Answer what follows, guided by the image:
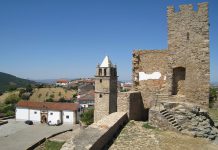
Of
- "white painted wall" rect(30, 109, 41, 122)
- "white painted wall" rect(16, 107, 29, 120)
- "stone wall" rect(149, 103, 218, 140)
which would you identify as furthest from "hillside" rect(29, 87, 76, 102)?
"stone wall" rect(149, 103, 218, 140)

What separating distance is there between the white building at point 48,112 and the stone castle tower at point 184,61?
34.7m

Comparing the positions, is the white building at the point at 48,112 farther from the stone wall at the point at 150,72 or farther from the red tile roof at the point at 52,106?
the stone wall at the point at 150,72

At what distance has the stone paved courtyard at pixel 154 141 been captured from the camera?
8613 mm

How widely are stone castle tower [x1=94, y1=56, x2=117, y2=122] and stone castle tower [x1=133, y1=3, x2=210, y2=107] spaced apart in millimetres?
16563

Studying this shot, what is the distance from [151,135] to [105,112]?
63.5 ft

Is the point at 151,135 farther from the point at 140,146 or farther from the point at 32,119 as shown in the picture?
the point at 32,119

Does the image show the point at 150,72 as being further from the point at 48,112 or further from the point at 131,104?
the point at 48,112

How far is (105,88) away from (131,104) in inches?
789

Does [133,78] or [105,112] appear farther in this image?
[105,112]

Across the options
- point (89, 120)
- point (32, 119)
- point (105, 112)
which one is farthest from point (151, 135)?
point (32, 119)

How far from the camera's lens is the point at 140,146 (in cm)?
861

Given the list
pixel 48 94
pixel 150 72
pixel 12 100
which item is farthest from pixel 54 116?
pixel 48 94

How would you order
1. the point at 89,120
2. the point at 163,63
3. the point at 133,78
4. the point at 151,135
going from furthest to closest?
the point at 89,120 → the point at 133,78 → the point at 163,63 → the point at 151,135

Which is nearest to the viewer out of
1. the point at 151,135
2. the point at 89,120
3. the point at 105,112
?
the point at 151,135
